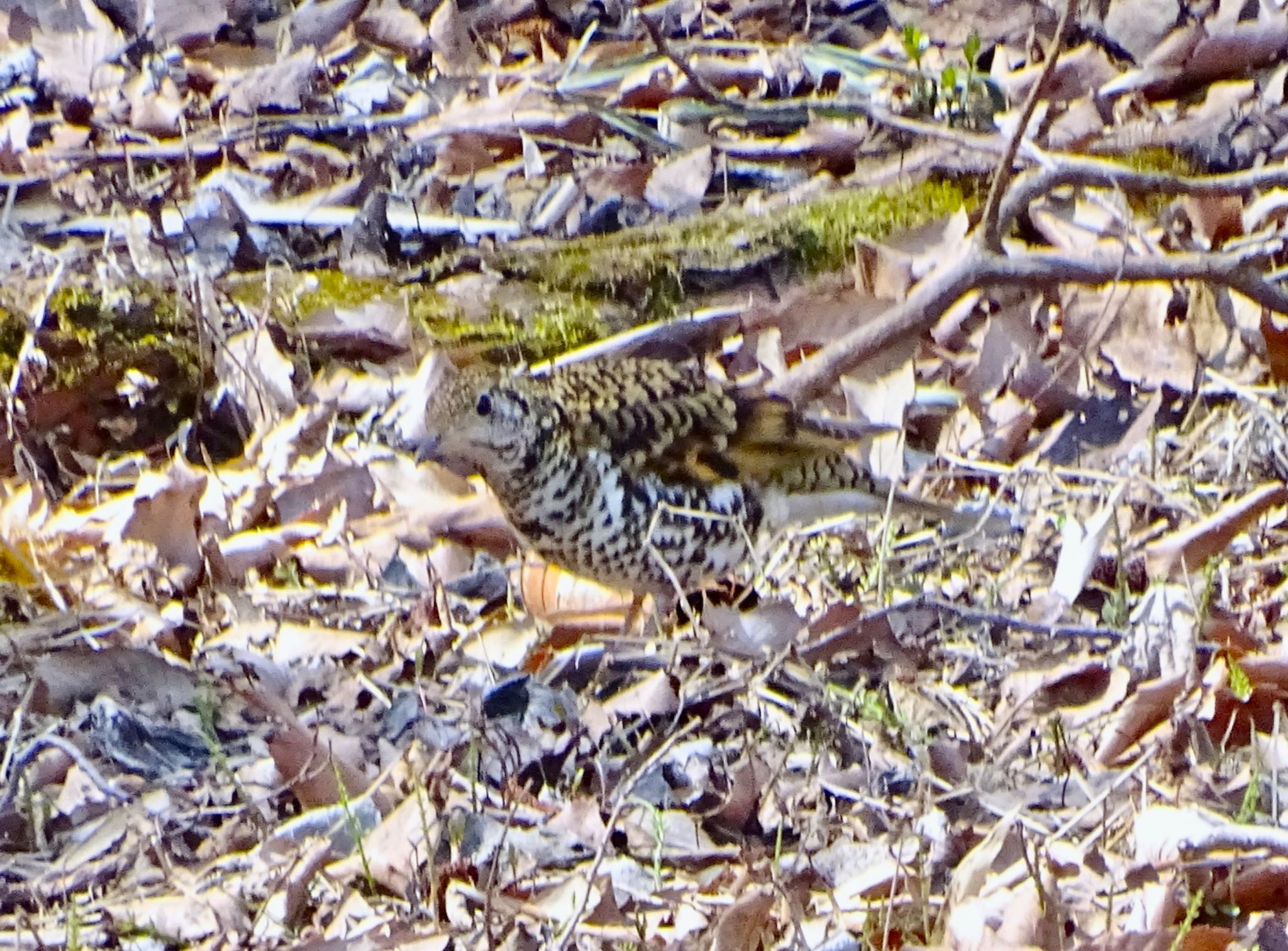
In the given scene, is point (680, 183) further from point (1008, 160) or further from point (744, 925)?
point (744, 925)

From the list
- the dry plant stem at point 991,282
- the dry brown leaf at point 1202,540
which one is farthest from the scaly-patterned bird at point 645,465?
the dry brown leaf at point 1202,540

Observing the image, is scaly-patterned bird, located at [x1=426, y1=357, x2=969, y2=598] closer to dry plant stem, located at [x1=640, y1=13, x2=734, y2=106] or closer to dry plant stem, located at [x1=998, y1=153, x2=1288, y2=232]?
dry plant stem, located at [x1=998, y1=153, x2=1288, y2=232]

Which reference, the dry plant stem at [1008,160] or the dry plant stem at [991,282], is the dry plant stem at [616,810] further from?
the dry plant stem at [1008,160]

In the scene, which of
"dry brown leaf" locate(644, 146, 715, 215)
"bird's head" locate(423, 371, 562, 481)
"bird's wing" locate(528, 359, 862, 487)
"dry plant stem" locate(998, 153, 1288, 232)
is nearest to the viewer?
"bird's head" locate(423, 371, 562, 481)

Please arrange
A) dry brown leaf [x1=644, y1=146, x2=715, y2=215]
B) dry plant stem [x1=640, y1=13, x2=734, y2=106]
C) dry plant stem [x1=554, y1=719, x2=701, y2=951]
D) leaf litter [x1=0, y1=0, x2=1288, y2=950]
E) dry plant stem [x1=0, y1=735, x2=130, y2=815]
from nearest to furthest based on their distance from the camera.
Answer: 1. dry plant stem [x1=554, y1=719, x2=701, y2=951]
2. leaf litter [x1=0, y1=0, x2=1288, y2=950]
3. dry plant stem [x1=0, y1=735, x2=130, y2=815]
4. dry plant stem [x1=640, y1=13, x2=734, y2=106]
5. dry brown leaf [x1=644, y1=146, x2=715, y2=215]

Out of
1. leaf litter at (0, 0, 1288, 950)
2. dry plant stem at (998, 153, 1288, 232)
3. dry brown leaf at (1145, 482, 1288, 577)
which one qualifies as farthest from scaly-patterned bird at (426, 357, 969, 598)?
dry plant stem at (998, 153, 1288, 232)

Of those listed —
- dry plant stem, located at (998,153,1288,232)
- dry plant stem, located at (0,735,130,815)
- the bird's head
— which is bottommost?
dry plant stem, located at (0,735,130,815)

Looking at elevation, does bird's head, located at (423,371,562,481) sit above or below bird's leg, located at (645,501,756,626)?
above
